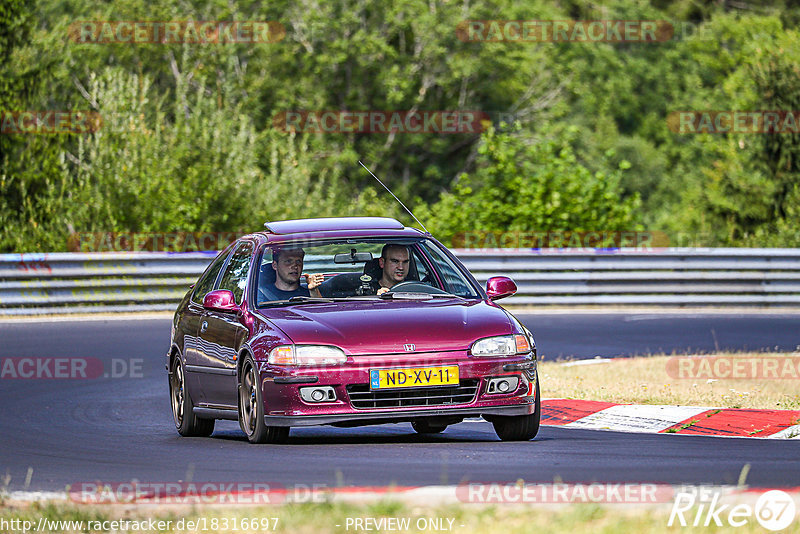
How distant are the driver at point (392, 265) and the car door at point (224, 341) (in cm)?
92

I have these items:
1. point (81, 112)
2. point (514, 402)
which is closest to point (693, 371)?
point (514, 402)

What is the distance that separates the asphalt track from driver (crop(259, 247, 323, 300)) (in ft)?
3.16

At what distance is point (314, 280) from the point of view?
10.3 meters

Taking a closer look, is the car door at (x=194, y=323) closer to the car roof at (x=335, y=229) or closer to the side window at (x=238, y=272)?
the side window at (x=238, y=272)

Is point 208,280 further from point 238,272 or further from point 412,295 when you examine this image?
point 412,295

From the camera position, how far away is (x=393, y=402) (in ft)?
28.7

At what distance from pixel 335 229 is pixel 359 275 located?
1.18 ft

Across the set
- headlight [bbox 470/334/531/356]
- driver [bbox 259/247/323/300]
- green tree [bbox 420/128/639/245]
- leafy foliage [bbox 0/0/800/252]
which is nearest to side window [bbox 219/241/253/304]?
driver [bbox 259/247/323/300]

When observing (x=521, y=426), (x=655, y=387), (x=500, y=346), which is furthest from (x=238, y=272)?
(x=655, y=387)

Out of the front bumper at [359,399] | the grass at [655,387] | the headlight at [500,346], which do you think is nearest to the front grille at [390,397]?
the front bumper at [359,399]

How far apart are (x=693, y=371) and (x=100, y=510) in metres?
9.15

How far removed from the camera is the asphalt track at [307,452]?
24.4ft

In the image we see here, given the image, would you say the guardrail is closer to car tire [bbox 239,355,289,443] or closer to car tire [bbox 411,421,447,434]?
car tire [bbox 411,421,447,434]

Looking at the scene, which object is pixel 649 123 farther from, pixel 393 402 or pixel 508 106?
pixel 393 402
